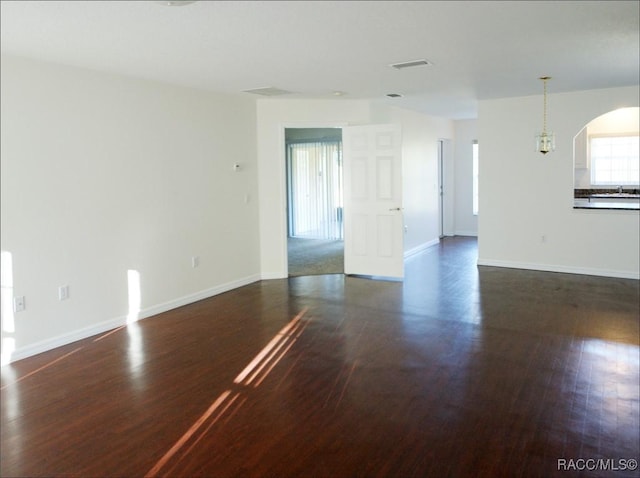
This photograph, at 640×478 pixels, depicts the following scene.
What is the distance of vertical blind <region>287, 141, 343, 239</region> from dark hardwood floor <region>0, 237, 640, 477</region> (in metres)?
5.74

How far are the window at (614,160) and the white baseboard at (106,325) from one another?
684cm

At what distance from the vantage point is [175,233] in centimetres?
555

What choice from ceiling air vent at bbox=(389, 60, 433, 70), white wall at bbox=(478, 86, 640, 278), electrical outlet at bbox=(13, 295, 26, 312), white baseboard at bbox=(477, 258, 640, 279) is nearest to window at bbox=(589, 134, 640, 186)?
white wall at bbox=(478, 86, 640, 278)

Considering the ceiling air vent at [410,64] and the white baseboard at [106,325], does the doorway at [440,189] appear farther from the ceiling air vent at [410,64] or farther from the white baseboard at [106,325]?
the ceiling air vent at [410,64]

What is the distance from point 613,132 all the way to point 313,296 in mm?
6648

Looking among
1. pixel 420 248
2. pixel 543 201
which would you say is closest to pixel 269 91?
pixel 543 201

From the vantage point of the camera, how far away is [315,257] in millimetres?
8750

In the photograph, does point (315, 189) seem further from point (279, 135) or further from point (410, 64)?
point (410, 64)

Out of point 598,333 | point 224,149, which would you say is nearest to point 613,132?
point 598,333

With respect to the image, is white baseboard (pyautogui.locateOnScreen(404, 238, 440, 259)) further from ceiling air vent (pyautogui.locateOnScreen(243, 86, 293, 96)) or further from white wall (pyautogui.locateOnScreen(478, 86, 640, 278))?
ceiling air vent (pyautogui.locateOnScreen(243, 86, 293, 96))

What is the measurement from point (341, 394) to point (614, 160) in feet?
26.7

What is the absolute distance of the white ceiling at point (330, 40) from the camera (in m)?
3.12

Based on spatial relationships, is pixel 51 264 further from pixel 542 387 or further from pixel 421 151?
pixel 421 151

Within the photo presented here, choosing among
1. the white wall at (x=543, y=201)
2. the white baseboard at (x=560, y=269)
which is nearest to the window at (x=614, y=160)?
the white wall at (x=543, y=201)
